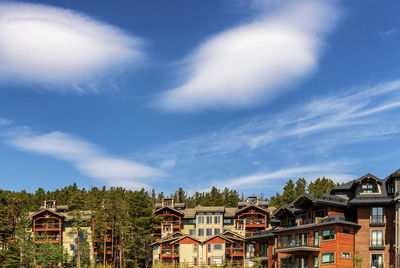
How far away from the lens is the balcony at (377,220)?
62094mm

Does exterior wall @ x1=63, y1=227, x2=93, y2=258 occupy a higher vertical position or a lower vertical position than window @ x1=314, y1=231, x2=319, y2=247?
lower

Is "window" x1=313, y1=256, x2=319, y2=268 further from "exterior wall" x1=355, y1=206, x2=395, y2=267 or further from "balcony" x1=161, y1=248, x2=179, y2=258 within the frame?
"balcony" x1=161, y1=248, x2=179, y2=258

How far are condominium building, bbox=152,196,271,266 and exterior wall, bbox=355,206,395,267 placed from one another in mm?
28523

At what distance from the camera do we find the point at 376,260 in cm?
6122

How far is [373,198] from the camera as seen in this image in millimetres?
62969

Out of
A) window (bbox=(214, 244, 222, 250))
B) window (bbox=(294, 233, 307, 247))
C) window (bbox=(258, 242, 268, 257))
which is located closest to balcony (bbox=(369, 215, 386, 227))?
window (bbox=(294, 233, 307, 247))

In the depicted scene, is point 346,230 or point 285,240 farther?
point 285,240

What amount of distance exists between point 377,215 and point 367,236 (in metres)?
2.95

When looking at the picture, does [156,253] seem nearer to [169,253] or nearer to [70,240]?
[169,253]

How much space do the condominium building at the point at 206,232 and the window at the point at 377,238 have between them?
97.1 feet

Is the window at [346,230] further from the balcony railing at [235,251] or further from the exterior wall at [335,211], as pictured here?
the balcony railing at [235,251]

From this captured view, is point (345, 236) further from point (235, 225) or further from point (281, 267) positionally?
point (235, 225)

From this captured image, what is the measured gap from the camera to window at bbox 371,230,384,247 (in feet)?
202

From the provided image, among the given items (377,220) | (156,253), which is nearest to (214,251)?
(156,253)
